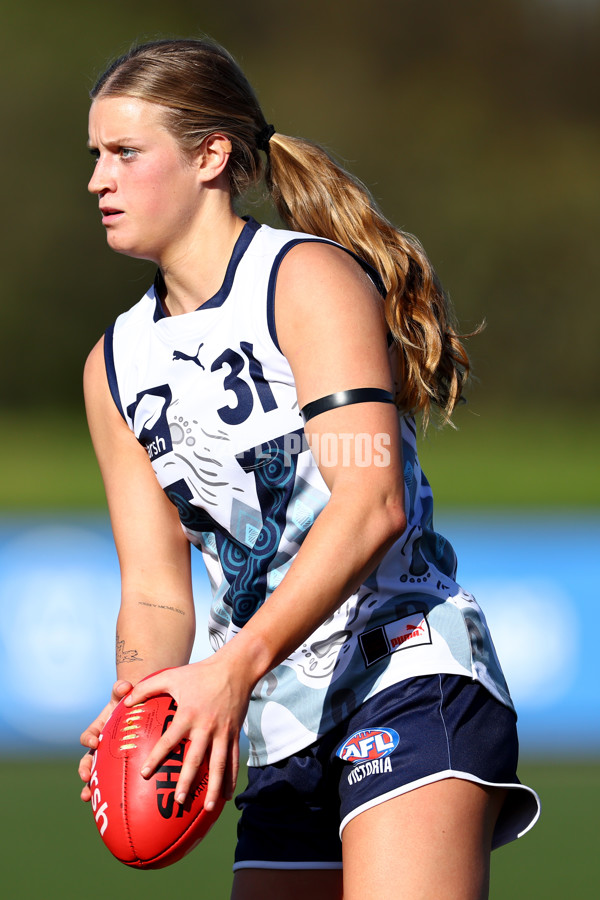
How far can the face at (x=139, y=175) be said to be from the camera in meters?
2.18

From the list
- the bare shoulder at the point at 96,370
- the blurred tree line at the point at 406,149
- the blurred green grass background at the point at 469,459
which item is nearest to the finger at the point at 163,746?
the bare shoulder at the point at 96,370

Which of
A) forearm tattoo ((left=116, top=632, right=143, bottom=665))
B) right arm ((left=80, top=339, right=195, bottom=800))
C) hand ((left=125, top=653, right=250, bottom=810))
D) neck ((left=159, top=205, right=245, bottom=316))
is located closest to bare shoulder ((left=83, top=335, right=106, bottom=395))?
right arm ((left=80, top=339, right=195, bottom=800))

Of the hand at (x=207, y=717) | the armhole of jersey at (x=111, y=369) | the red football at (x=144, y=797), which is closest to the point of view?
the hand at (x=207, y=717)

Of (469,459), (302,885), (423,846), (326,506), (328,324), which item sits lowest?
(469,459)

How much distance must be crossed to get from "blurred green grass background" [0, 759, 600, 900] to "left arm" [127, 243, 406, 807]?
262cm

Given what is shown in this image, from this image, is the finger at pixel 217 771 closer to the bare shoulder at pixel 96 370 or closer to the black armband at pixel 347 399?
the black armband at pixel 347 399

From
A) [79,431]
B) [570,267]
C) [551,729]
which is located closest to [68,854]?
[551,729]

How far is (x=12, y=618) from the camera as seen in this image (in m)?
5.21

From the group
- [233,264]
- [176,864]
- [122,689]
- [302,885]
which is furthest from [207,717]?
[176,864]

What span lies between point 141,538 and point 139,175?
2.53 ft

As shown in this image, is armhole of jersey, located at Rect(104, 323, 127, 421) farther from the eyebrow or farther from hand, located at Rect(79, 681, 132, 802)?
hand, located at Rect(79, 681, 132, 802)

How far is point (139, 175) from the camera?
218 cm

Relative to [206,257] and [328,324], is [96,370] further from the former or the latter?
[328,324]

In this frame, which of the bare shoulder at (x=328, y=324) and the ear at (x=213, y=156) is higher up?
the ear at (x=213, y=156)
